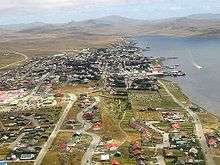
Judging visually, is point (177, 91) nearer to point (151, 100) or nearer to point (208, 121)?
point (151, 100)

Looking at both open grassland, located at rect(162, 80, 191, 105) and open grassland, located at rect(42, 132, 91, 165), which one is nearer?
open grassland, located at rect(42, 132, 91, 165)

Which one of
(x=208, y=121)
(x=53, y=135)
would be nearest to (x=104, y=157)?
(x=53, y=135)

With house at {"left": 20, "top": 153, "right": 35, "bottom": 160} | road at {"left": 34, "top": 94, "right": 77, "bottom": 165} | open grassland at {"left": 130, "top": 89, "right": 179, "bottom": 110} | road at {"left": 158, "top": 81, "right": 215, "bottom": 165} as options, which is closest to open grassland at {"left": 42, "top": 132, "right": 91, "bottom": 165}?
road at {"left": 34, "top": 94, "right": 77, "bottom": 165}

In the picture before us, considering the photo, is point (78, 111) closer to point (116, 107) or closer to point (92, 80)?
point (116, 107)

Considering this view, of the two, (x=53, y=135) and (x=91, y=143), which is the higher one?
(x=91, y=143)

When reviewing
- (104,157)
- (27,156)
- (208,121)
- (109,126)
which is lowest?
(208,121)

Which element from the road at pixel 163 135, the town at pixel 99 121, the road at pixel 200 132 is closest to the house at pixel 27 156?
the town at pixel 99 121

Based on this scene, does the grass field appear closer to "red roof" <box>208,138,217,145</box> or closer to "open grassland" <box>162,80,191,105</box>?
"red roof" <box>208,138,217,145</box>

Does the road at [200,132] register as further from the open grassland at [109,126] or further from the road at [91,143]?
the road at [91,143]

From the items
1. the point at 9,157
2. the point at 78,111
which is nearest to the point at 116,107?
the point at 78,111
